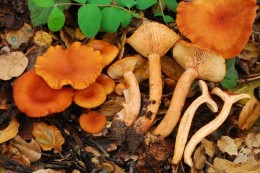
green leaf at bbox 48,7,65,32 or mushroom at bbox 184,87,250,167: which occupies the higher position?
green leaf at bbox 48,7,65,32

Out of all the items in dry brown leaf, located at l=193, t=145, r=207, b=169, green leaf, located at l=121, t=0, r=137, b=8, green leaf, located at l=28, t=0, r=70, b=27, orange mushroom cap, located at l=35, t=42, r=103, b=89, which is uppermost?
green leaf, located at l=121, t=0, r=137, b=8

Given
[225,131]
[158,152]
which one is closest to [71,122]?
[158,152]

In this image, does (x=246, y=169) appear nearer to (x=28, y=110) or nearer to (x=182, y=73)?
(x=182, y=73)

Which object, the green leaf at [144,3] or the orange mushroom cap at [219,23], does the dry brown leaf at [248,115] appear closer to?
the orange mushroom cap at [219,23]

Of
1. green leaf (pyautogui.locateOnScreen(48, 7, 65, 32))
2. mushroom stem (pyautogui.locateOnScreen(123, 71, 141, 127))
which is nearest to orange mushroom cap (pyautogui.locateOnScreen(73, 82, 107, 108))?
mushroom stem (pyautogui.locateOnScreen(123, 71, 141, 127))

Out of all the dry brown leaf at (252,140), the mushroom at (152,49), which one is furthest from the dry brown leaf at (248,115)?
the mushroom at (152,49)

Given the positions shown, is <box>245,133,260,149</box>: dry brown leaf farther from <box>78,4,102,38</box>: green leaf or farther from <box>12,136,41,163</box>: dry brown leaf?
<box>12,136,41,163</box>: dry brown leaf
